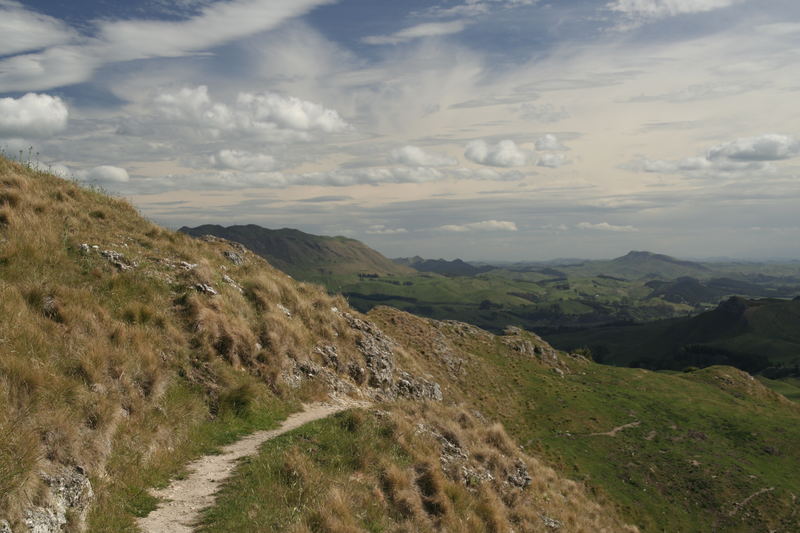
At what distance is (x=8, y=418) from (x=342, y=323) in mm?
24942

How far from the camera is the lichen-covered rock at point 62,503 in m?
9.09

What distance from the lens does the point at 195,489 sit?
13.1 metres

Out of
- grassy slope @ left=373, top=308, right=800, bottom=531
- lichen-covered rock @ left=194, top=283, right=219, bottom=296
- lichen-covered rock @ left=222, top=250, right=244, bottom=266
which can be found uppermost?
lichen-covered rock @ left=222, top=250, right=244, bottom=266

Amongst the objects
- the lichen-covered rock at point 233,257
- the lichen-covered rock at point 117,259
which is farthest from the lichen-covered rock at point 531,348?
the lichen-covered rock at point 117,259

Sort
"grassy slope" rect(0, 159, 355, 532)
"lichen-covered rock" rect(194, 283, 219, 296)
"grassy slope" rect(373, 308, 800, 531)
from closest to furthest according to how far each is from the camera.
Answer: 1. "grassy slope" rect(0, 159, 355, 532)
2. "lichen-covered rock" rect(194, 283, 219, 296)
3. "grassy slope" rect(373, 308, 800, 531)

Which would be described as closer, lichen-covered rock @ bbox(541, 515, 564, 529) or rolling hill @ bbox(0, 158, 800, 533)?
rolling hill @ bbox(0, 158, 800, 533)

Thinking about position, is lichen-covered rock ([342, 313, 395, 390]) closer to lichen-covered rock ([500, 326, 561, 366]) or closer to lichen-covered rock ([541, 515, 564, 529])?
lichen-covered rock ([541, 515, 564, 529])

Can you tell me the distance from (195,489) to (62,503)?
3768mm

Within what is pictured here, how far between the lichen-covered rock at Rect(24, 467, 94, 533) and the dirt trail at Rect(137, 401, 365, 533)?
4.76ft

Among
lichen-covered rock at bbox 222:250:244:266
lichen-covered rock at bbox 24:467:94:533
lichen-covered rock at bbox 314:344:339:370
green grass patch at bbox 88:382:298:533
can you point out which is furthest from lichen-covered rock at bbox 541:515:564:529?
lichen-covered rock at bbox 222:250:244:266

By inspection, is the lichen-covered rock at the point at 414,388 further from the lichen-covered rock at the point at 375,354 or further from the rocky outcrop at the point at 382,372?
the lichen-covered rock at the point at 375,354

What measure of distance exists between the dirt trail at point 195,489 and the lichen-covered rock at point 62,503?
145cm

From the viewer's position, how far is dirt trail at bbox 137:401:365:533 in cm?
1112

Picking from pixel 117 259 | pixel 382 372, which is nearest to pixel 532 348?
pixel 382 372
